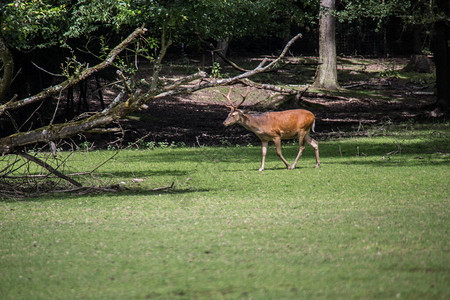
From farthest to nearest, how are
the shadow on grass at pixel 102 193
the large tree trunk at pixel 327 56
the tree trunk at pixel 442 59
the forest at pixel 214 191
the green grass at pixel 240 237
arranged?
the large tree trunk at pixel 327 56 < the tree trunk at pixel 442 59 < the shadow on grass at pixel 102 193 < the forest at pixel 214 191 < the green grass at pixel 240 237

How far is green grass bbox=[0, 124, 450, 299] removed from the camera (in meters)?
5.02

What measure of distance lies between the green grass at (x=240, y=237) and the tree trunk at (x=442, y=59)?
9403mm

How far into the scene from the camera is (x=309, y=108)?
24.7 metres

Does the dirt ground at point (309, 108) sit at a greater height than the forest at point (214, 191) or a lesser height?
lesser

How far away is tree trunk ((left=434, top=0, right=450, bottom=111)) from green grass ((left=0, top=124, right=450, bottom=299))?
9.40 meters

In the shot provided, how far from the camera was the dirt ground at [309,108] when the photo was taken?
64.4 ft

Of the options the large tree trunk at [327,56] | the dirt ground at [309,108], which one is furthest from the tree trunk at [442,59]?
the large tree trunk at [327,56]

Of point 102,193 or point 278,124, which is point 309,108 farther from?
point 102,193

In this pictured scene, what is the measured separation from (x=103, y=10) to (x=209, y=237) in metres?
7.51

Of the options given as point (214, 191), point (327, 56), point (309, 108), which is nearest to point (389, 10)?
point (309, 108)

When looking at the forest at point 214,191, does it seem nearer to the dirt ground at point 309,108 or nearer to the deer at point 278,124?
the deer at point 278,124

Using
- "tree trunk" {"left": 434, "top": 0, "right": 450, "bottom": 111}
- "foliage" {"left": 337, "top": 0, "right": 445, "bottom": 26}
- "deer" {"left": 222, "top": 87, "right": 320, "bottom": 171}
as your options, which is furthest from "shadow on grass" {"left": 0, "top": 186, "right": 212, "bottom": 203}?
"tree trunk" {"left": 434, "top": 0, "right": 450, "bottom": 111}

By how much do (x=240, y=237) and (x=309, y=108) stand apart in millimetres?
18414

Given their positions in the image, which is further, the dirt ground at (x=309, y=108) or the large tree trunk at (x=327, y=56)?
the large tree trunk at (x=327, y=56)
